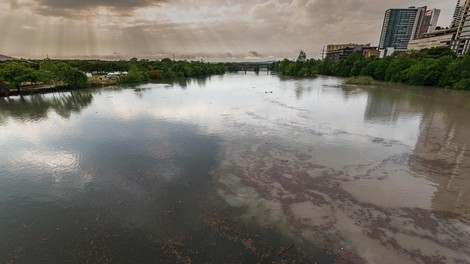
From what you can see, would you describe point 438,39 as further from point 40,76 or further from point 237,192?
point 40,76

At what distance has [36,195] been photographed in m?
10.9

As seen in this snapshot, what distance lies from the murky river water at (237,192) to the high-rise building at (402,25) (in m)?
150

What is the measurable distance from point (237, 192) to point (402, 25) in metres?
174

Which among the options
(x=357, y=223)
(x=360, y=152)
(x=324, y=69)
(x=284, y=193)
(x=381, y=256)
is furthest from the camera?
(x=324, y=69)

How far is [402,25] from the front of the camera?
13750 centimetres

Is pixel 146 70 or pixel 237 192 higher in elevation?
pixel 146 70

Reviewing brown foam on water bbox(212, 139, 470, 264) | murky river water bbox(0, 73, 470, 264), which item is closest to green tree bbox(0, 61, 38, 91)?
murky river water bbox(0, 73, 470, 264)

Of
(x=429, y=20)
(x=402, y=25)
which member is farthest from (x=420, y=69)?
(x=429, y=20)

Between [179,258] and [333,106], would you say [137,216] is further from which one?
[333,106]

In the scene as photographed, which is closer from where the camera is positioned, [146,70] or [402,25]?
[146,70]

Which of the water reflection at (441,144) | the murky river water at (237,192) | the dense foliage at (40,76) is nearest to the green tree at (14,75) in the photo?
the dense foliage at (40,76)

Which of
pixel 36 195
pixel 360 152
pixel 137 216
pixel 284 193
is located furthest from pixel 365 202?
pixel 36 195

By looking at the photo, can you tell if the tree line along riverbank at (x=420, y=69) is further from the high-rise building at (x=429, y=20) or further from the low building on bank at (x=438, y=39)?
the high-rise building at (x=429, y=20)

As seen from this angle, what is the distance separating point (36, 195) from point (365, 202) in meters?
15.0
